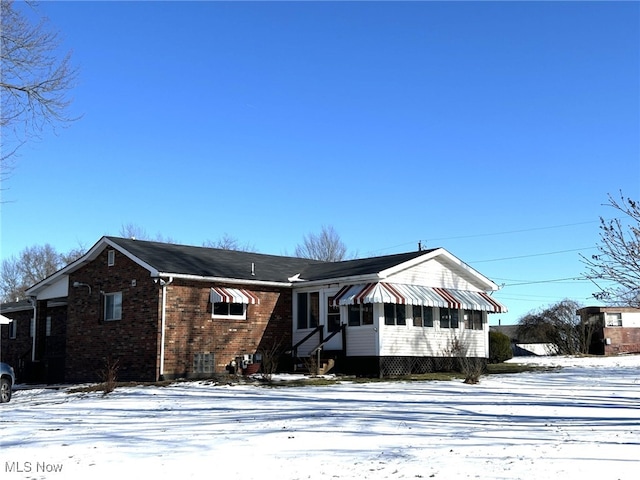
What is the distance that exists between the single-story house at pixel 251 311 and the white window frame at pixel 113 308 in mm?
38

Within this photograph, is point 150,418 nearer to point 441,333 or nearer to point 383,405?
point 383,405

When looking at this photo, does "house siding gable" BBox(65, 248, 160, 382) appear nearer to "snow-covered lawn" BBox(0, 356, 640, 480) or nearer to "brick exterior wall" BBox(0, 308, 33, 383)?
"snow-covered lawn" BBox(0, 356, 640, 480)

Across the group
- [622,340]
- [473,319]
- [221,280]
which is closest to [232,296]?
[221,280]

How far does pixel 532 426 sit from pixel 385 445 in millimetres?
2995

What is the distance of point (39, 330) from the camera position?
96.6 ft

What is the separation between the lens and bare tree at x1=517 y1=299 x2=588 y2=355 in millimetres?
43906

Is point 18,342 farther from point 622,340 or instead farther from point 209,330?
point 622,340

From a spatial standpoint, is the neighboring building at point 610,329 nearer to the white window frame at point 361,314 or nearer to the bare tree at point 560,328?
the bare tree at point 560,328

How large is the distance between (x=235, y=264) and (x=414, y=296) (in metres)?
7.13

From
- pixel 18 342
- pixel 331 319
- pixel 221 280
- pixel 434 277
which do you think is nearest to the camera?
pixel 221 280

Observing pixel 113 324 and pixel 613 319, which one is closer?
pixel 113 324

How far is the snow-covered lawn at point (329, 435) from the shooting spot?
8.20 m

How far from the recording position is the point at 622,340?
45.7 metres

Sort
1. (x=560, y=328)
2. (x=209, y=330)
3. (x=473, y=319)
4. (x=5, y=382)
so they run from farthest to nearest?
(x=560, y=328) → (x=473, y=319) → (x=209, y=330) → (x=5, y=382)
